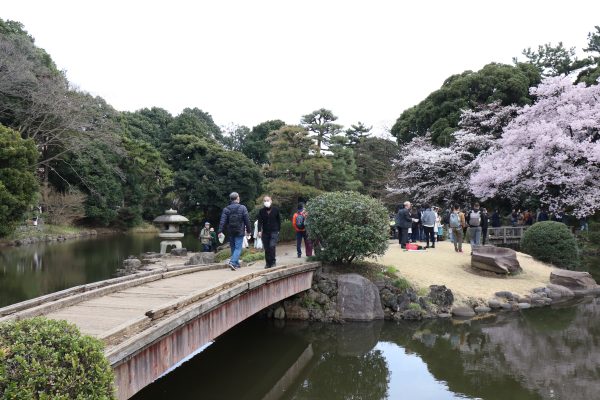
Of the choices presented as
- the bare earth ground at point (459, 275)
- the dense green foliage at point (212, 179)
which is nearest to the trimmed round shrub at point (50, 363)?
the bare earth ground at point (459, 275)

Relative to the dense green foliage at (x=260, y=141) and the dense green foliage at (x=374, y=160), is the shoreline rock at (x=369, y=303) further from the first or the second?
the dense green foliage at (x=260, y=141)

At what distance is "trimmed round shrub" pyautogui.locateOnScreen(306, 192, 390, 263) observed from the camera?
36.6 feet

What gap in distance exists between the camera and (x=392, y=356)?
8.80 metres

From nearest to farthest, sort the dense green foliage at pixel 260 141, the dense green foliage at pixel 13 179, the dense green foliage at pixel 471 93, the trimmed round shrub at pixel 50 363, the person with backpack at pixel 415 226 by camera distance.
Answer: the trimmed round shrub at pixel 50 363 → the person with backpack at pixel 415 226 → the dense green foliage at pixel 13 179 → the dense green foliage at pixel 471 93 → the dense green foliage at pixel 260 141

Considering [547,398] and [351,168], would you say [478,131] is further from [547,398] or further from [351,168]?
[547,398]

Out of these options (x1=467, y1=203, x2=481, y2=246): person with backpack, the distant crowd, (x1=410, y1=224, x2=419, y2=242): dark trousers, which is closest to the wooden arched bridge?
the distant crowd

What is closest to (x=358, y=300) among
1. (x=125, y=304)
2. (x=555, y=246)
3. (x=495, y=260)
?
(x=495, y=260)

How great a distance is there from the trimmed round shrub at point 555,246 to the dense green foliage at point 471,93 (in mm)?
11918

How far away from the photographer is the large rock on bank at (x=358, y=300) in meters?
11.0

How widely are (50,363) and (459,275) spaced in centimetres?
1170

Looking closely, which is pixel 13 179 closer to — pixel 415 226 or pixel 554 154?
pixel 415 226

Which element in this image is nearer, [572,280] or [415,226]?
[572,280]

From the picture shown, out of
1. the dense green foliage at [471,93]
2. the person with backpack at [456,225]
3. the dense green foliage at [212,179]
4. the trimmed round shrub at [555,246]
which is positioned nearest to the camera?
the person with backpack at [456,225]

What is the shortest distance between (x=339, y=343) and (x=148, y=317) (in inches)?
206
